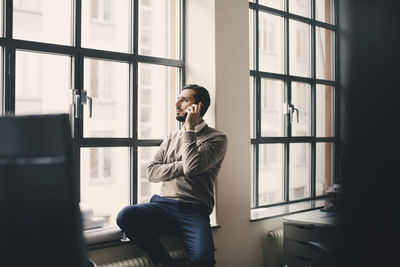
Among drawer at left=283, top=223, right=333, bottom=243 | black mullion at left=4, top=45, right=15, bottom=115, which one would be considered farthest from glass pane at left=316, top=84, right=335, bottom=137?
black mullion at left=4, top=45, right=15, bottom=115

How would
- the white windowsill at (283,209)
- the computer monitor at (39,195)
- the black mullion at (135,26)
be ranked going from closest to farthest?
the computer monitor at (39,195) → the black mullion at (135,26) → the white windowsill at (283,209)

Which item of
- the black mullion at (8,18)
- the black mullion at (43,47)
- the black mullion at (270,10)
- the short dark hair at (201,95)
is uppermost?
the black mullion at (270,10)

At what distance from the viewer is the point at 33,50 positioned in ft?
8.36

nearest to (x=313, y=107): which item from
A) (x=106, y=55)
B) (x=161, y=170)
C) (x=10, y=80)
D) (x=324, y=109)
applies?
(x=324, y=109)

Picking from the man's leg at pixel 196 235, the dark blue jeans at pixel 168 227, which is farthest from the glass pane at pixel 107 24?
the man's leg at pixel 196 235

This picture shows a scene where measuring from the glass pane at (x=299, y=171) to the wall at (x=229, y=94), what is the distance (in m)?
0.95

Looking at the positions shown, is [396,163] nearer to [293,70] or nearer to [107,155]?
[107,155]

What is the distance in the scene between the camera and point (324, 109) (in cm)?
480

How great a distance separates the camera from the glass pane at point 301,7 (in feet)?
14.2

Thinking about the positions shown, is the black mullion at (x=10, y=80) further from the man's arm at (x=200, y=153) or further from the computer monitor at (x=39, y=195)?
the computer monitor at (x=39, y=195)

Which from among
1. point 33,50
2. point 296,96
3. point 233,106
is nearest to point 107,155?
point 33,50

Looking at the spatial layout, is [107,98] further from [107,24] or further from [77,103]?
[107,24]

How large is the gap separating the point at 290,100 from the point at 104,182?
210cm

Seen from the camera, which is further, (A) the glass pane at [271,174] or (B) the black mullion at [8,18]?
(A) the glass pane at [271,174]
